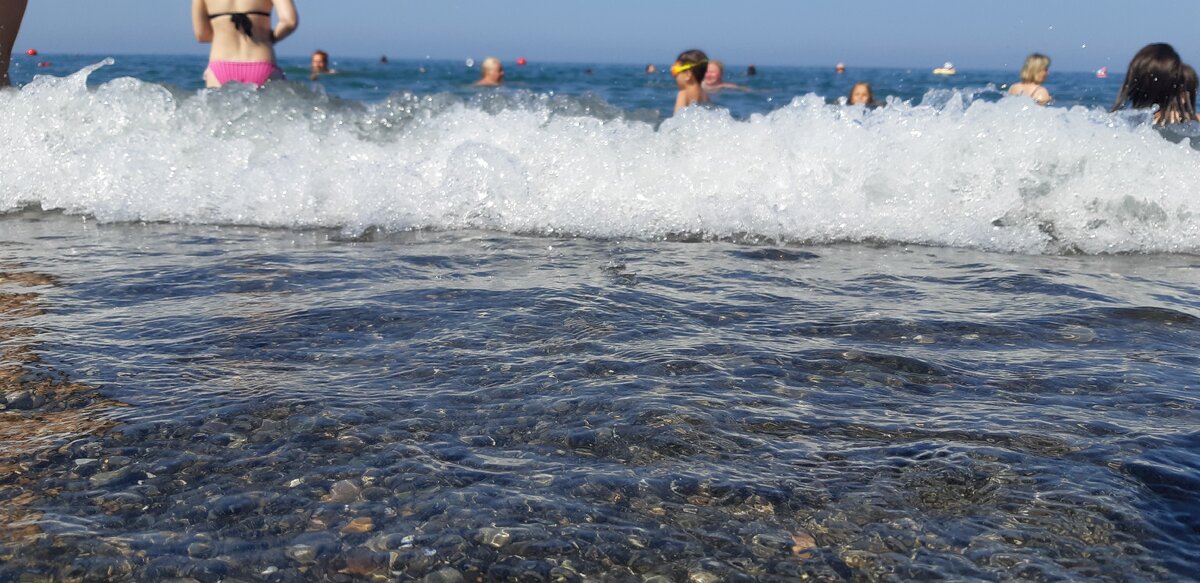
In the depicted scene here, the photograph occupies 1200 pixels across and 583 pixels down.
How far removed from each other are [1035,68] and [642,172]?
547 centimetres

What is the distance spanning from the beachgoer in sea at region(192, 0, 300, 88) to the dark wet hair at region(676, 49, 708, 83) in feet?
11.3

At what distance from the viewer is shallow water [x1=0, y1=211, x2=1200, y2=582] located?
1824 millimetres

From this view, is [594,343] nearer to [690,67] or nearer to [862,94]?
[690,67]

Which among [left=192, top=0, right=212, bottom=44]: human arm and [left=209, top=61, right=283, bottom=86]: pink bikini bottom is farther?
[left=209, top=61, right=283, bottom=86]: pink bikini bottom

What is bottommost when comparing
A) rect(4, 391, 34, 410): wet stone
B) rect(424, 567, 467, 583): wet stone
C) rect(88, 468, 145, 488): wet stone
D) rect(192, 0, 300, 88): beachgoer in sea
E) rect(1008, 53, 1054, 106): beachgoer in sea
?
rect(424, 567, 467, 583): wet stone

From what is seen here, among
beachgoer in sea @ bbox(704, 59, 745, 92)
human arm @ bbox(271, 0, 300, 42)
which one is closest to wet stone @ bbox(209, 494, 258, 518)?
human arm @ bbox(271, 0, 300, 42)

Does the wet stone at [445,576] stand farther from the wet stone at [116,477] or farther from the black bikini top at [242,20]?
the black bikini top at [242,20]

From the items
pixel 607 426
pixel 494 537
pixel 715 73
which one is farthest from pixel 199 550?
pixel 715 73

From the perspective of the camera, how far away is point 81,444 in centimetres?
223

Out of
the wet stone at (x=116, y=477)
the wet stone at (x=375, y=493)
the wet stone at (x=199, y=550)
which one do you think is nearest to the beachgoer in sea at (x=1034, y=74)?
the wet stone at (x=375, y=493)

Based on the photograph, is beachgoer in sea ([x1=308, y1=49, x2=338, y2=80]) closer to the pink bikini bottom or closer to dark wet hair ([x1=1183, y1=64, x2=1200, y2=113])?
the pink bikini bottom

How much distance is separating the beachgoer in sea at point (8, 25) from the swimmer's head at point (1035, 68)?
26.3 ft

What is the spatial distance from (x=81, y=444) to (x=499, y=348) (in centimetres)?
113

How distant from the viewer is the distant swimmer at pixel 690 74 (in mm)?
8977
